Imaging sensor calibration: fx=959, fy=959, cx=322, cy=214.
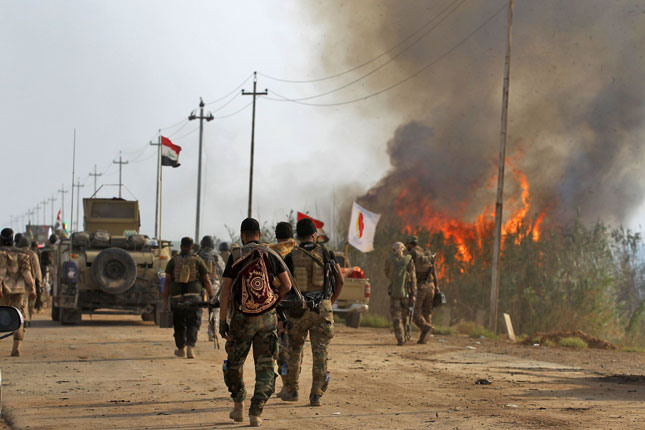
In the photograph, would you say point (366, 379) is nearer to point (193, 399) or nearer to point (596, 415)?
point (193, 399)

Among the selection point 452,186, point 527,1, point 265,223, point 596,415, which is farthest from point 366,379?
point 527,1

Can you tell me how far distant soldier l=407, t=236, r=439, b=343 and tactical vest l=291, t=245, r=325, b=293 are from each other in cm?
→ 861

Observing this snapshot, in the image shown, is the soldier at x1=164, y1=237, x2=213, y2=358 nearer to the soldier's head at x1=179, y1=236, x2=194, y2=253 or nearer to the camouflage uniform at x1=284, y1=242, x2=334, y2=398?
the soldier's head at x1=179, y1=236, x2=194, y2=253

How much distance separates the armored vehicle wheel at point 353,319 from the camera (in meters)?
21.8

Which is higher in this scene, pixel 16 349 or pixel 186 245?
pixel 186 245

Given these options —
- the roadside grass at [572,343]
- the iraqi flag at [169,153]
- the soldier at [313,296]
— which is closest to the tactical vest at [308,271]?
the soldier at [313,296]

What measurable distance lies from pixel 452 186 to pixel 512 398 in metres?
29.4

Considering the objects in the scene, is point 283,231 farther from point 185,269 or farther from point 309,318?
point 185,269

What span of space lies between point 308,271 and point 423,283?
29.1 ft

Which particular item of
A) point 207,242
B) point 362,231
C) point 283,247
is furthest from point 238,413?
point 362,231

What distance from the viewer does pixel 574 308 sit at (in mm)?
22297

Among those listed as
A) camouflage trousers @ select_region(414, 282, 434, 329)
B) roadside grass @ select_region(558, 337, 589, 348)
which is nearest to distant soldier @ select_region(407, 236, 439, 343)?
camouflage trousers @ select_region(414, 282, 434, 329)

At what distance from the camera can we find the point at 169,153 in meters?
42.6

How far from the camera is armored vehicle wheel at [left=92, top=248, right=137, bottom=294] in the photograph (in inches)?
802
